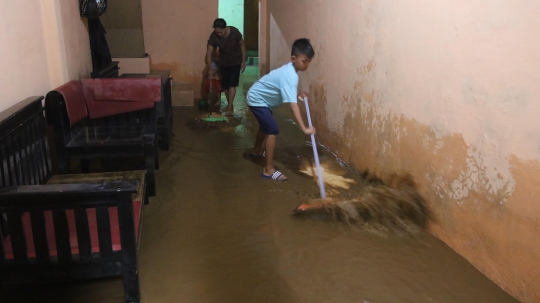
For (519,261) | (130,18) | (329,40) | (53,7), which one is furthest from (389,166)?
(130,18)

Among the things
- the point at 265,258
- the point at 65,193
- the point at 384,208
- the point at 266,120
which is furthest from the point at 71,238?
the point at 266,120

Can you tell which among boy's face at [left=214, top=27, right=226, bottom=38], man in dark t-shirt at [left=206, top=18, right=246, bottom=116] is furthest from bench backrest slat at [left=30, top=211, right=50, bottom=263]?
boy's face at [left=214, top=27, right=226, bottom=38]

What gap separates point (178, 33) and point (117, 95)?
4282 millimetres

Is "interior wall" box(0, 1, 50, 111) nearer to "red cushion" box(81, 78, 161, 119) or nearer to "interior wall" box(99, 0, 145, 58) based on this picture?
"red cushion" box(81, 78, 161, 119)

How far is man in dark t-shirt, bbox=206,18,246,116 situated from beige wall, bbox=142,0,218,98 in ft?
3.48

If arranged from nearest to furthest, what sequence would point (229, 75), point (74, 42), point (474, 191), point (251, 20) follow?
point (474, 191) < point (74, 42) < point (229, 75) < point (251, 20)

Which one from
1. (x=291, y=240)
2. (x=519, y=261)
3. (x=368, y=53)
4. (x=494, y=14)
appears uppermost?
(x=494, y=14)

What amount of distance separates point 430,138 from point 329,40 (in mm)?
2099

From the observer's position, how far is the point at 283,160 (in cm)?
420

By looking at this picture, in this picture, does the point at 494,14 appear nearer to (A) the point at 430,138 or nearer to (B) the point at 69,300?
(A) the point at 430,138

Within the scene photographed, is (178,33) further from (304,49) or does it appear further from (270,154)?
(304,49)

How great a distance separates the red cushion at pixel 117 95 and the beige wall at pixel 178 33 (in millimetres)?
4133

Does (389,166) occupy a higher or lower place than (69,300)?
higher

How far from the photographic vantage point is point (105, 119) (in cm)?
324
